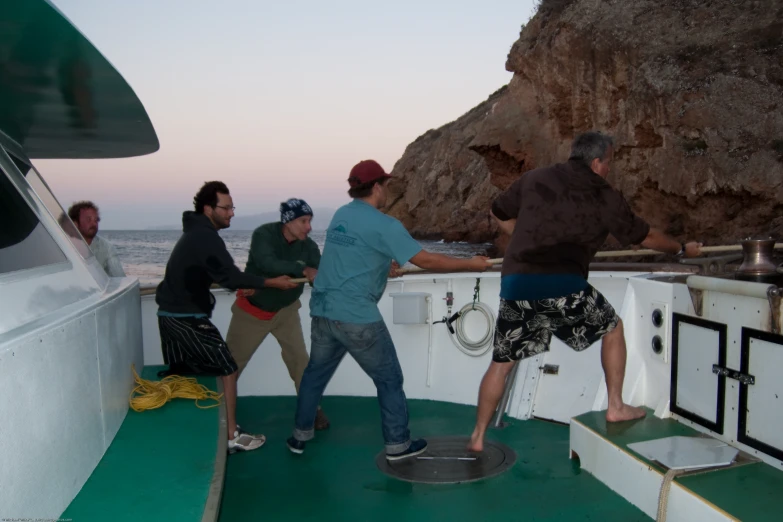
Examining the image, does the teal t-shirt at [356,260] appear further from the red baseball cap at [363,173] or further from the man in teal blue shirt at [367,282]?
the red baseball cap at [363,173]

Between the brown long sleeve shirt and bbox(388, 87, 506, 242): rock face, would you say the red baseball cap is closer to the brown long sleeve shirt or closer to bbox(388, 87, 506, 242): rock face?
the brown long sleeve shirt

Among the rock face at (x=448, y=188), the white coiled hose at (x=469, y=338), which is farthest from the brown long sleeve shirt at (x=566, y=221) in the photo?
the rock face at (x=448, y=188)

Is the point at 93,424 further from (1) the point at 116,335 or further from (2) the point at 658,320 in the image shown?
(2) the point at 658,320

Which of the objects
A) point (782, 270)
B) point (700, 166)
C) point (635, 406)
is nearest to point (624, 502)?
point (635, 406)

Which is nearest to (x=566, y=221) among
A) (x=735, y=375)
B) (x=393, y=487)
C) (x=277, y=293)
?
(x=735, y=375)

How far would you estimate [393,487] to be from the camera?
373cm

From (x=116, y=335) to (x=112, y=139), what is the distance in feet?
6.05

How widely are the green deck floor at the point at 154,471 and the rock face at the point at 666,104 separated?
824 inches

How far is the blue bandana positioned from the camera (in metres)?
4.75

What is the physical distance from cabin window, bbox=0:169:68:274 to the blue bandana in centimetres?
193

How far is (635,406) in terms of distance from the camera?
13.4 ft

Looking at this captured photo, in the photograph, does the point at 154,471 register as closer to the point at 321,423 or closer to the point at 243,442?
the point at 243,442

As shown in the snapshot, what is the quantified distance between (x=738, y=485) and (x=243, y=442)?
2.90 metres

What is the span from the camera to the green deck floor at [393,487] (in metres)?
3.37
